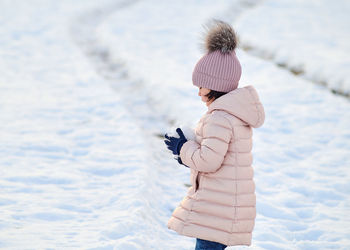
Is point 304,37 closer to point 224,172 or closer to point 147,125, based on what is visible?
point 147,125

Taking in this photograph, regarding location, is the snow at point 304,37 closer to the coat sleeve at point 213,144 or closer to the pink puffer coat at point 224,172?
the pink puffer coat at point 224,172

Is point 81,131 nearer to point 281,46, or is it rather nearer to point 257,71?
point 257,71

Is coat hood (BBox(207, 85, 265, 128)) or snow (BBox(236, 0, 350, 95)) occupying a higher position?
snow (BBox(236, 0, 350, 95))

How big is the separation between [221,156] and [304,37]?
439 inches

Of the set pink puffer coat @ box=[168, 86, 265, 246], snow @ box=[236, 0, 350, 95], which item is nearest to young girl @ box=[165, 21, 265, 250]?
pink puffer coat @ box=[168, 86, 265, 246]

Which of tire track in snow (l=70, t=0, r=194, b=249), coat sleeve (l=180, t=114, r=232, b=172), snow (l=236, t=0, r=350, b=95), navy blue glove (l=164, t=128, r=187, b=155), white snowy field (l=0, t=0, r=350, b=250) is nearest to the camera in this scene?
coat sleeve (l=180, t=114, r=232, b=172)

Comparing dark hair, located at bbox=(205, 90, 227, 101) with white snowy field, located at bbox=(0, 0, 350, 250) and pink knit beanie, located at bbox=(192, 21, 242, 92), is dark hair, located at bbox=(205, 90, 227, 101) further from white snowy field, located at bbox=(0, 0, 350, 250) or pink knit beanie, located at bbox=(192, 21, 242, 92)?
white snowy field, located at bbox=(0, 0, 350, 250)

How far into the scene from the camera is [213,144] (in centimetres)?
286

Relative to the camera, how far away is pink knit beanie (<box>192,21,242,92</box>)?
298cm

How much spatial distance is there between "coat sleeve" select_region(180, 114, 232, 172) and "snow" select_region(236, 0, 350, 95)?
22.0 feet

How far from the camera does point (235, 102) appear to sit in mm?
2912

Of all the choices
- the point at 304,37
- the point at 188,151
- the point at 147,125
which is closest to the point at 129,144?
the point at 147,125

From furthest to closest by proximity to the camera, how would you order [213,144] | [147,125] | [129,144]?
[147,125] < [129,144] < [213,144]

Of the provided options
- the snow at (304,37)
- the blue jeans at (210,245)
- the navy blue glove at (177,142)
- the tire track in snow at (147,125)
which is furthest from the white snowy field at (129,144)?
the navy blue glove at (177,142)
